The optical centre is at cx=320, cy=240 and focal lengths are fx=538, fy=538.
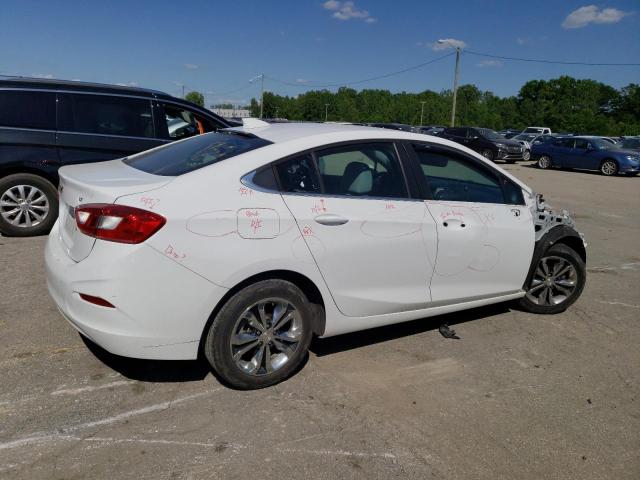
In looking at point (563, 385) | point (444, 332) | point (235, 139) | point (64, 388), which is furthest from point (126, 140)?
point (563, 385)

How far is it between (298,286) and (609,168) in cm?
2154

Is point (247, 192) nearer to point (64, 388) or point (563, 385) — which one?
point (64, 388)

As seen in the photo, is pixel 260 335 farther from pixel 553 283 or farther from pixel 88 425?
pixel 553 283

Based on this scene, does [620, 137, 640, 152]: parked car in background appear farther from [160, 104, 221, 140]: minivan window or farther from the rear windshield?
the rear windshield

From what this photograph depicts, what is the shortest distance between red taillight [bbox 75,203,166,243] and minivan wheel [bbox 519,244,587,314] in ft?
10.9

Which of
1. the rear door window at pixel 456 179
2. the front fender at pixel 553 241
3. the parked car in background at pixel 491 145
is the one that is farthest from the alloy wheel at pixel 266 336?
the parked car in background at pixel 491 145

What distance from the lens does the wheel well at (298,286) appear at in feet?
10.1

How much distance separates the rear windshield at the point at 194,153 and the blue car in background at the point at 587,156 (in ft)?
69.0

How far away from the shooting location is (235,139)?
366cm

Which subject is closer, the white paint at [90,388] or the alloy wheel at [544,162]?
the white paint at [90,388]

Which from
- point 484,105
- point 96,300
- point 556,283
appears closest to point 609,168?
point 556,283

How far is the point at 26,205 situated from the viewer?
251 inches

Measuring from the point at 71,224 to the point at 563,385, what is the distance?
332cm

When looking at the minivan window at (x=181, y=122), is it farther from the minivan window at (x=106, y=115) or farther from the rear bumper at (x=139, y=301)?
the rear bumper at (x=139, y=301)
